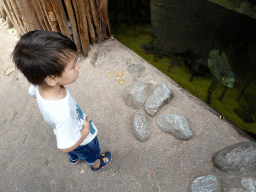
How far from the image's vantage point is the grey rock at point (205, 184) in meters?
1.36

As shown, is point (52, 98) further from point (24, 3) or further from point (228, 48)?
point (24, 3)

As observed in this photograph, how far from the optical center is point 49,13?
1.99 meters

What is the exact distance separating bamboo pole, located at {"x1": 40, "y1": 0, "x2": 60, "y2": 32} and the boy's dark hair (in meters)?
1.36

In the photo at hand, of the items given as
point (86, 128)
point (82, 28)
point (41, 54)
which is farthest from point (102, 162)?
point (82, 28)

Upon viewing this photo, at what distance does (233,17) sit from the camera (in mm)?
1213

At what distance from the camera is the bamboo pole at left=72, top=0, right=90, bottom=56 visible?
2.03 m

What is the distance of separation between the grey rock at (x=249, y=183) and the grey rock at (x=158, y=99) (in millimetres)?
926

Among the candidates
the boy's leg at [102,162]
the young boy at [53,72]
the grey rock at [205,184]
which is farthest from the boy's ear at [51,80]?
the grey rock at [205,184]

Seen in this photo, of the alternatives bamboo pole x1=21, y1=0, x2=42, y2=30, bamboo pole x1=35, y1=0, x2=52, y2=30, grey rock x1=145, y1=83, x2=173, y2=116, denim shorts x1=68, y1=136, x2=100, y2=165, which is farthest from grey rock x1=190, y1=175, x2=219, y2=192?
bamboo pole x1=21, y1=0, x2=42, y2=30

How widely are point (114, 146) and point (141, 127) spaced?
1.08 feet

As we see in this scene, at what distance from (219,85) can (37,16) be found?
217 cm

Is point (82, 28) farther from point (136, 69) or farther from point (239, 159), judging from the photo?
point (239, 159)

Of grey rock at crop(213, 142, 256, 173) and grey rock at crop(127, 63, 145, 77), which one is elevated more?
grey rock at crop(127, 63, 145, 77)

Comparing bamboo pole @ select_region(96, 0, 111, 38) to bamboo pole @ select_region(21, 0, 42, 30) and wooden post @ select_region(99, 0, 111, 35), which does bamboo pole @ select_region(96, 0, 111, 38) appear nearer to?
wooden post @ select_region(99, 0, 111, 35)
